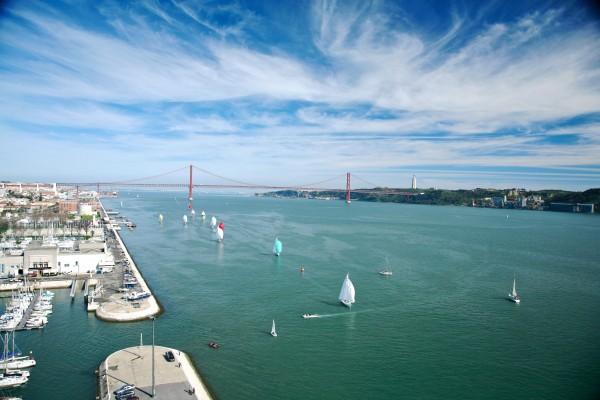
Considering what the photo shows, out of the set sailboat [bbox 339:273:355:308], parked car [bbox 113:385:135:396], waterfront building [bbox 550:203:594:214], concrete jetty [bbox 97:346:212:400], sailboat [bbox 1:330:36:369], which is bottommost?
sailboat [bbox 1:330:36:369]

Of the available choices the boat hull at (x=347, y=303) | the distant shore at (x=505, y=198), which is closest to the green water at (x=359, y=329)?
the boat hull at (x=347, y=303)

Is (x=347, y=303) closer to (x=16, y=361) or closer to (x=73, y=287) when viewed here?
(x=16, y=361)

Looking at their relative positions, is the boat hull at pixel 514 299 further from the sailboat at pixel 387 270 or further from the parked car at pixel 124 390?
the parked car at pixel 124 390

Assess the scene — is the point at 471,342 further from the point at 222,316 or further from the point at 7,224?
the point at 7,224

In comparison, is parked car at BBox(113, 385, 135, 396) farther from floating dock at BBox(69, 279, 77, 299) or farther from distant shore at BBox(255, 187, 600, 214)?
distant shore at BBox(255, 187, 600, 214)

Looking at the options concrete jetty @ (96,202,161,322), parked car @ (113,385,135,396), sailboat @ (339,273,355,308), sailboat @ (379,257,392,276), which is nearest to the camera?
parked car @ (113,385,135,396)

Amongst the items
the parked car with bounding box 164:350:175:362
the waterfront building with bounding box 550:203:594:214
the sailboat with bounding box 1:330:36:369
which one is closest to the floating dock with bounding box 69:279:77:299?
the sailboat with bounding box 1:330:36:369
